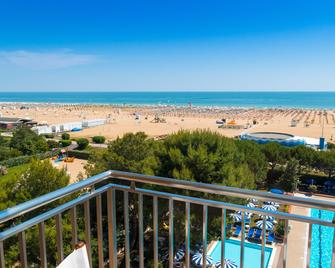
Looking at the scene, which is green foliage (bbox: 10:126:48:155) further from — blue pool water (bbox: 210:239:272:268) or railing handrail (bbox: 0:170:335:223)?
railing handrail (bbox: 0:170:335:223)

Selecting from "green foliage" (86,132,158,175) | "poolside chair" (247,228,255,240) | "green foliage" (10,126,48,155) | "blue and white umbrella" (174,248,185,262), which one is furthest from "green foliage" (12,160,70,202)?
"green foliage" (10,126,48,155)

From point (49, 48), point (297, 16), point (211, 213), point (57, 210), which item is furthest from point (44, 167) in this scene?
point (49, 48)

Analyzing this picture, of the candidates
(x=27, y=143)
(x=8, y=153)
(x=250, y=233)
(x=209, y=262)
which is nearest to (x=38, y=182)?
(x=209, y=262)

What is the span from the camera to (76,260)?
1311 mm

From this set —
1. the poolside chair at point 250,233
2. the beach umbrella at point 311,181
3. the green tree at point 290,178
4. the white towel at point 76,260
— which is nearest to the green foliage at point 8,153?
the poolside chair at point 250,233

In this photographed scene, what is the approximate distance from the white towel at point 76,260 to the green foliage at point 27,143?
2255 centimetres

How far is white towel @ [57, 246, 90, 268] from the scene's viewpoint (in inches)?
50.2

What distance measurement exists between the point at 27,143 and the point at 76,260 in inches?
908

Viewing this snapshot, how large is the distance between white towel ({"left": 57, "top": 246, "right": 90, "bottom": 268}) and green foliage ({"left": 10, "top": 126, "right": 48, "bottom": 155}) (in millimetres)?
22554

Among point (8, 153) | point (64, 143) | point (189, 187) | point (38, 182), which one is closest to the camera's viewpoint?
point (189, 187)

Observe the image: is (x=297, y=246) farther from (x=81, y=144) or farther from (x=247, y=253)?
(x=81, y=144)

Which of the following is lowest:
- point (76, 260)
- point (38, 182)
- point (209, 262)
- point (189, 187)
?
point (209, 262)

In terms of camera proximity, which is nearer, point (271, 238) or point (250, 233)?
point (250, 233)

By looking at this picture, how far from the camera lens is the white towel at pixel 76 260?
50.2 inches
